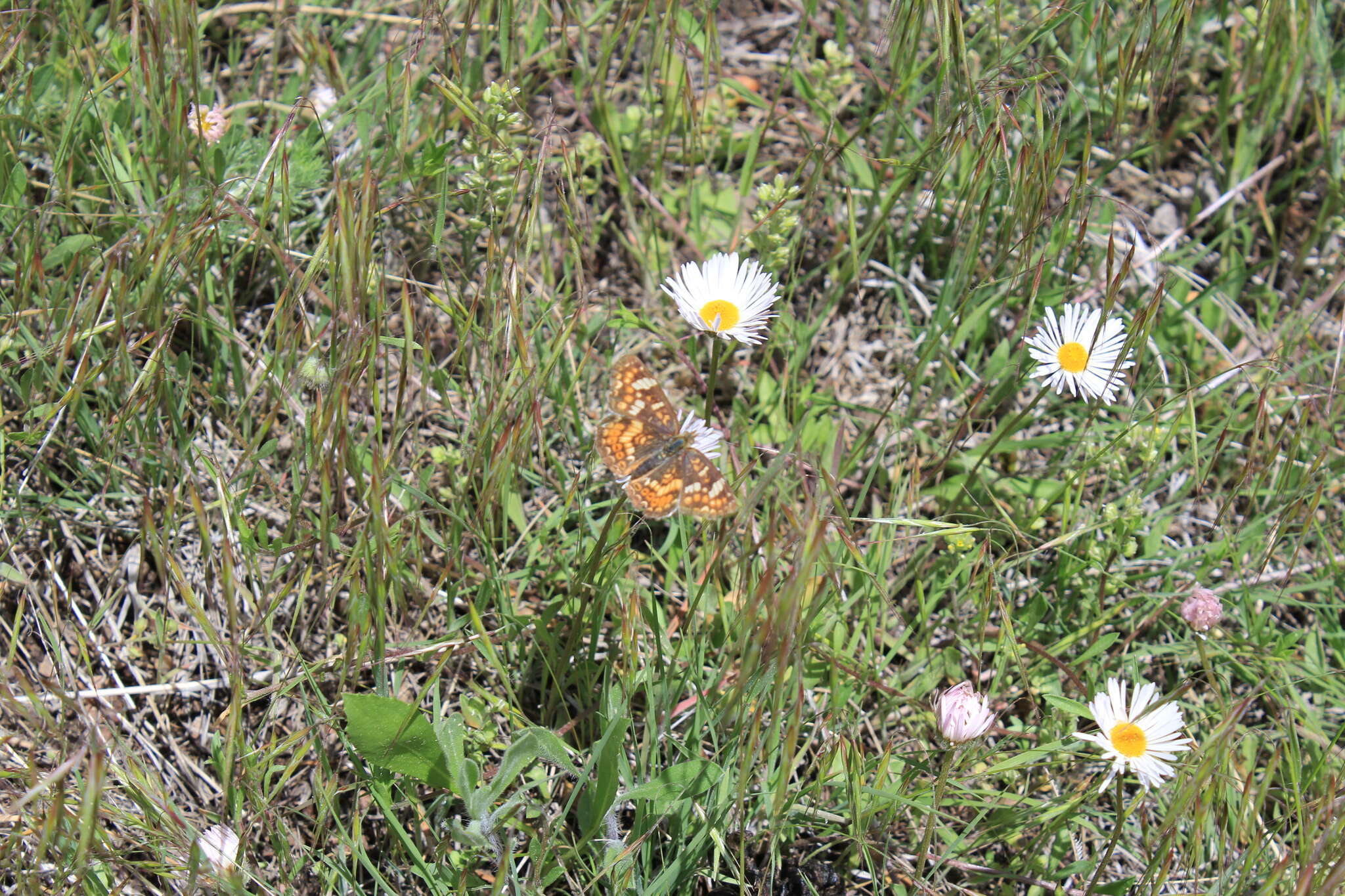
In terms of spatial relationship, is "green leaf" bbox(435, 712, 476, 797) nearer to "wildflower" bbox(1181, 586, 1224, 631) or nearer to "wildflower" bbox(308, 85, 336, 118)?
"wildflower" bbox(1181, 586, 1224, 631)

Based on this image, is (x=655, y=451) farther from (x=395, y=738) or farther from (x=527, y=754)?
(x=395, y=738)

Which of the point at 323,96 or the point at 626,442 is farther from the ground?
the point at 323,96

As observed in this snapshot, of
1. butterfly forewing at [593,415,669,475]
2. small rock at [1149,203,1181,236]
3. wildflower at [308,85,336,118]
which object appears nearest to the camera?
butterfly forewing at [593,415,669,475]

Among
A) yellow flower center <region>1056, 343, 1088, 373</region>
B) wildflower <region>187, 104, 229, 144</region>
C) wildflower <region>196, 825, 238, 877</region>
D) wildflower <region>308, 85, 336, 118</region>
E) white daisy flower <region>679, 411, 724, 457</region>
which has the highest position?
wildflower <region>187, 104, 229, 144</region>

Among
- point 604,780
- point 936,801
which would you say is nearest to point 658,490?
point 604,780

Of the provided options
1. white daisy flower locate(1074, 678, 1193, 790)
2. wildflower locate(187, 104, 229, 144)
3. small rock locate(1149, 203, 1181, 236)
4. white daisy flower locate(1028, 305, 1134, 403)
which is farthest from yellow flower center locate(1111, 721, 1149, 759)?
wildflower locate(187, 104, 229, 144)

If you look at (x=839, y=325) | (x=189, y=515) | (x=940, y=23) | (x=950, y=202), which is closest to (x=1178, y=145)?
(x=950, y=202)
